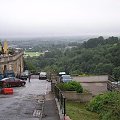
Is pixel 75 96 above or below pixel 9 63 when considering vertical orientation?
above

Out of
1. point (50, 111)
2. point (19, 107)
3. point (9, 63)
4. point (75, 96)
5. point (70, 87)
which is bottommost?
point (9, 63)

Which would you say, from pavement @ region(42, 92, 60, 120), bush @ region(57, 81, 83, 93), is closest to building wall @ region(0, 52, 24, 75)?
bush @ region(57, 81, 83, 93)

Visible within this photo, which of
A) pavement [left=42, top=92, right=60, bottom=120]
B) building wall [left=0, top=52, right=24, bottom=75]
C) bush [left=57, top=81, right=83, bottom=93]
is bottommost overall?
building wall [left=0, top=52, right=24, bottom=75]

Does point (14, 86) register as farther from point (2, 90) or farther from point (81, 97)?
point (81, 97)

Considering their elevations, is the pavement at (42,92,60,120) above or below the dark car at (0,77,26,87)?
above

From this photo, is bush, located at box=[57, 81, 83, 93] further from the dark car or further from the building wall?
the building wall

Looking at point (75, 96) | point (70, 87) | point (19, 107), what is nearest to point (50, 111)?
point (19, 107)

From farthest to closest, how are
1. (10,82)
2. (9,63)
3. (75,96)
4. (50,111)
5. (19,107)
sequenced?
(9,63) < (10,82) < (75,96) < (19,107) < (50,111)

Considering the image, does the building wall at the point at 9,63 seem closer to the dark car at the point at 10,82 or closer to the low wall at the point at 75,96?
the dark car at the point at 10,82

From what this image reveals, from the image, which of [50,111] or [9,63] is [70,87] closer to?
[50,111]

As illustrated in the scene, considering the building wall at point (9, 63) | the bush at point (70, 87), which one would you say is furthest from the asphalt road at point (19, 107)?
the building wall at point (9, 63)

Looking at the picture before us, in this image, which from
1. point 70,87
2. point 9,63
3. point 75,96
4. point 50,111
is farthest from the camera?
point 9,63

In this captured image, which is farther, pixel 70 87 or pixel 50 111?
pixel 70 87

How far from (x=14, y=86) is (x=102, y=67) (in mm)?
55746
